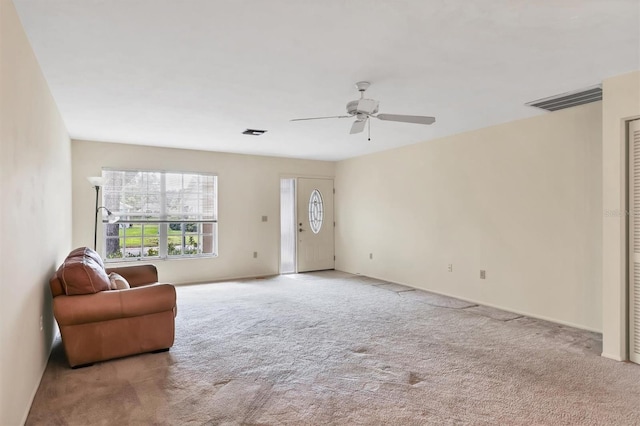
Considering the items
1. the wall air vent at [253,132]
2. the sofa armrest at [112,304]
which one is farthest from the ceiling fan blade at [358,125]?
the sofa armrest at [112,304]

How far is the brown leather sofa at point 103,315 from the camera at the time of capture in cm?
300

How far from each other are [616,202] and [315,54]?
2729 mm

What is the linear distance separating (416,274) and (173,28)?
5.00 m

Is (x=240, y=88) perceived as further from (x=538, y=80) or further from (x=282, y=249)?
(x=282, y=249)

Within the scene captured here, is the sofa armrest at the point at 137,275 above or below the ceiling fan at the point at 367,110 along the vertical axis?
below

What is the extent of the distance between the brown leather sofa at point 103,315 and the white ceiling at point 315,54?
1.65 m

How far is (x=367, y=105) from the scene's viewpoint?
11.0 ft

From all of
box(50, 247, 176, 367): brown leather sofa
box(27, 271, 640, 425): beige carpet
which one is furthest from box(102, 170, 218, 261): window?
box(50, 247, 176, 367): brown leather sofa

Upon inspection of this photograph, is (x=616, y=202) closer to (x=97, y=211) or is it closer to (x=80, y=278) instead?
(x=80, y=278)

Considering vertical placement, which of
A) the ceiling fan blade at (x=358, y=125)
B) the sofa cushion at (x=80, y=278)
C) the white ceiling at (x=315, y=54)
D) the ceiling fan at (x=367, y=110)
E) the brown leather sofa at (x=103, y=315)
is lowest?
the brown leather sofa at (x=103, y=315)

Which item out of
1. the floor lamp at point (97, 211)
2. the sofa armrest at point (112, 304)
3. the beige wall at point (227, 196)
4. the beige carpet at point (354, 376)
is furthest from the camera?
the beige wall at point (227, 196)

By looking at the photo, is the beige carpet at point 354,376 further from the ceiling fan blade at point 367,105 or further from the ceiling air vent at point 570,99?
the ceiling air vent at point 570,99

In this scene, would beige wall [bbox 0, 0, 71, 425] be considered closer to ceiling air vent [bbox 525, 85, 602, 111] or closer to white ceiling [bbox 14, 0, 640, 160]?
white ceiling [bbox 14, 0, 640, 160]

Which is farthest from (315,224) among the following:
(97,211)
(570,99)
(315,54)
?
(315,54)
